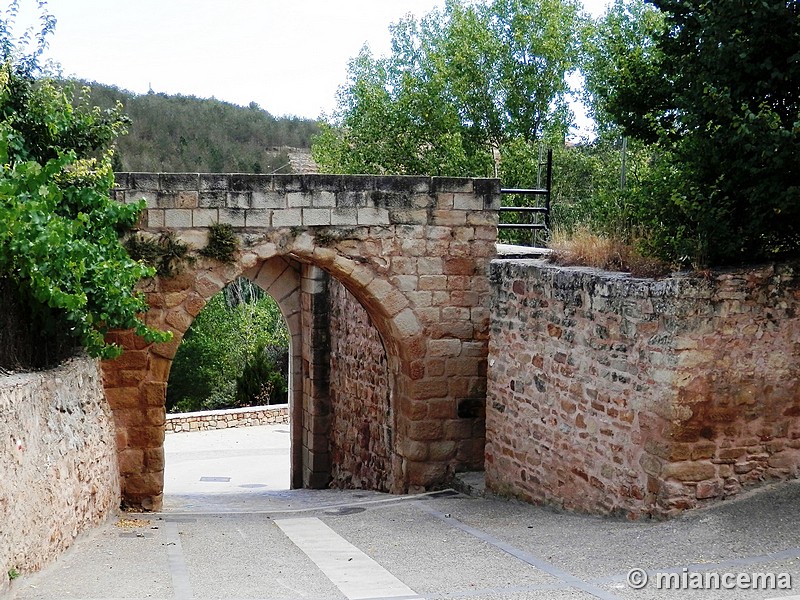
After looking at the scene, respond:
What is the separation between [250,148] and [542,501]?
1717 inches

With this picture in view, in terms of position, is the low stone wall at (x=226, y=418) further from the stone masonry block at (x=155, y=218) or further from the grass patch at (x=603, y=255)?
the grass patch at (x=603, y=255)

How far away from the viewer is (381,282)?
9250mm

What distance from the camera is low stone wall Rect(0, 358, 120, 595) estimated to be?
207 inches

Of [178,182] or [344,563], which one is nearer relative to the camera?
[344,563]

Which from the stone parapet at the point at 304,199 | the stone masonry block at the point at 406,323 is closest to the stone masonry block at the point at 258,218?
the stone parapet at the point at 304,199

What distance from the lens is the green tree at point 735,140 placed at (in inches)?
248

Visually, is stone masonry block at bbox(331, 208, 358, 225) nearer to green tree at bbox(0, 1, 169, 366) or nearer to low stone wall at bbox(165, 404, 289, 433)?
green tree at bbox(0, 1, 169, 366)

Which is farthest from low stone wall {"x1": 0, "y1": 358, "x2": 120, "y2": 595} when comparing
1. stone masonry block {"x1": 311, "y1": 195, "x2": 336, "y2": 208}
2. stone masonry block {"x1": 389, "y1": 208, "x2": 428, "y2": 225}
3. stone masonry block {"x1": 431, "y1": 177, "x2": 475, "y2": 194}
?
stone masonry block {"x1": 431, "y1": 177, "x2": 475, "y2": 194}

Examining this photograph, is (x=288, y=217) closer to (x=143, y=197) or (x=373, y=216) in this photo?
(x=373, y=216)

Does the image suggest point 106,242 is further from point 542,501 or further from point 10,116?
point 542,501

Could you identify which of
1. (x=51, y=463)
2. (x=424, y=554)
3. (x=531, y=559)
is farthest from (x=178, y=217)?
(x=531, y=559)

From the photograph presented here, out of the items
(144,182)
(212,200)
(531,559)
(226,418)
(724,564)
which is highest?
(144,182)

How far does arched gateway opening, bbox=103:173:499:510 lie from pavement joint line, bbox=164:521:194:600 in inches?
54.9

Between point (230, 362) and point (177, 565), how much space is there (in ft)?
60.4
